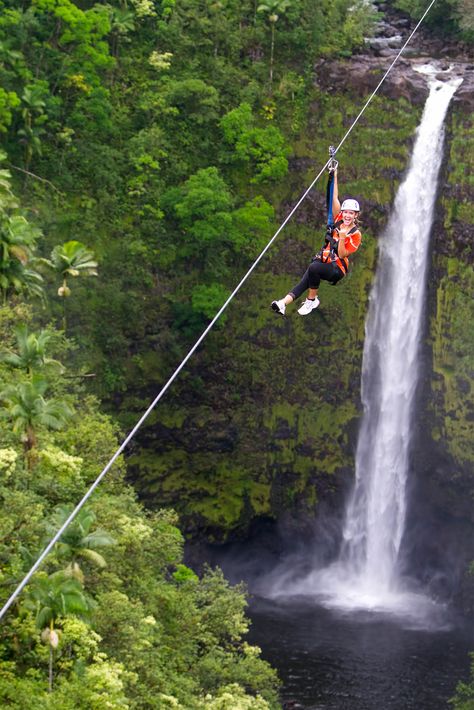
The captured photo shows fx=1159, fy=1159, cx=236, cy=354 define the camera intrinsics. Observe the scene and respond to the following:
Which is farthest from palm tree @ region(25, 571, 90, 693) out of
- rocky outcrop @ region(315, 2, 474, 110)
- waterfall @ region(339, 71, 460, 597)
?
rocky outcrop @ region(315, 2, 474, 110)

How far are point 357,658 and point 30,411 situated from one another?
47.9 feet

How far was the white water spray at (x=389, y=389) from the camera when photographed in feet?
147

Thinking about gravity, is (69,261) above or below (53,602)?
above

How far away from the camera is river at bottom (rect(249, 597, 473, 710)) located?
34.2m

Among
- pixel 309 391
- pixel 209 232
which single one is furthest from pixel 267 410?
pixel 209 232

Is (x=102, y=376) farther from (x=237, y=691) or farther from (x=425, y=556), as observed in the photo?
(x=237, y=691)

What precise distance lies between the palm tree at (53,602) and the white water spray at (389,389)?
22358 mm

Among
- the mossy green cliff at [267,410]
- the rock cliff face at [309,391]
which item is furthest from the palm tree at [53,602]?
Result: the mossy green cliff at [267,410]

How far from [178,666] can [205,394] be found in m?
18.1

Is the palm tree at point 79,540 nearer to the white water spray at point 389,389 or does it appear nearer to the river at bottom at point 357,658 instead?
the river at bottom at point 357,658

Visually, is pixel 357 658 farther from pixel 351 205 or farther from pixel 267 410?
pixel 351 205

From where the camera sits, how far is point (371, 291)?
45.2 m

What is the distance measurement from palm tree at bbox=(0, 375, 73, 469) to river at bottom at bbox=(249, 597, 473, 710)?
11.7 meters

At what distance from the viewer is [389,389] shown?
45.1 m
